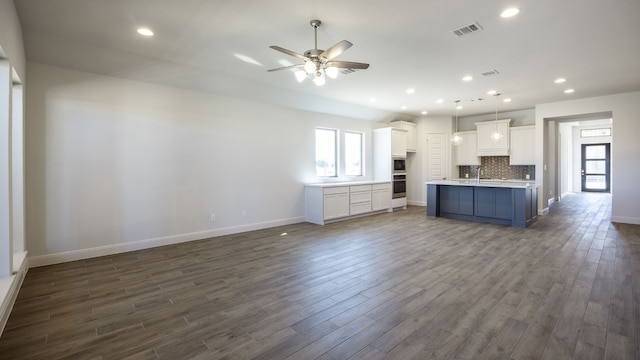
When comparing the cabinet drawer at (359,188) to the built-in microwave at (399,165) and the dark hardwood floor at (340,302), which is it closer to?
the built-in microwave at (399,165)

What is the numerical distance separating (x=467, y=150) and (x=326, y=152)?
471cm

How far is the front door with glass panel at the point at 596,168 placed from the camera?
12156 mm

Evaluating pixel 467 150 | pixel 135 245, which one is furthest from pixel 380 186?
pixel 135 245

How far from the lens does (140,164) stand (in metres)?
4.75

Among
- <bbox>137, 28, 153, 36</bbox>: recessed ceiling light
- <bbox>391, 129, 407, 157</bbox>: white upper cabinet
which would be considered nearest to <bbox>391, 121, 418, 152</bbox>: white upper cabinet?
<bbox>391, 129, 407, 157</bbox>: white upper cabinet

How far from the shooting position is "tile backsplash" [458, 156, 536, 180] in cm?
873

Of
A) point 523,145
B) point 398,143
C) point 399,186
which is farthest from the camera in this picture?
point 399,186

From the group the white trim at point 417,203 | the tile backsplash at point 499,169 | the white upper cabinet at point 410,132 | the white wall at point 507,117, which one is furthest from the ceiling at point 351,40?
the white trim at point 417,203

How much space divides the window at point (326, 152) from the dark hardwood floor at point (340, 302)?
9.65 feet

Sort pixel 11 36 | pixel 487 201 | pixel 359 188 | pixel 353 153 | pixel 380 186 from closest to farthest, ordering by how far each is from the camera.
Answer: pixel 11 36, pixel 487 201, pixel 359 188, pixel 380 186, pixel 353 153

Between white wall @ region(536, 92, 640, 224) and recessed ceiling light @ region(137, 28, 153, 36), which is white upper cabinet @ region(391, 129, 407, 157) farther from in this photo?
recessed ceiling light @ region(137, 28, 153, 36)

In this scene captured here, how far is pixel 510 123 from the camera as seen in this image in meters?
8.62

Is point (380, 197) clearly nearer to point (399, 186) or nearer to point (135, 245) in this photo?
point (399, 186)

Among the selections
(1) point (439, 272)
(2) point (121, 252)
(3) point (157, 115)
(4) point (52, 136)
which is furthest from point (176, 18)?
(1) point (439, 272)
